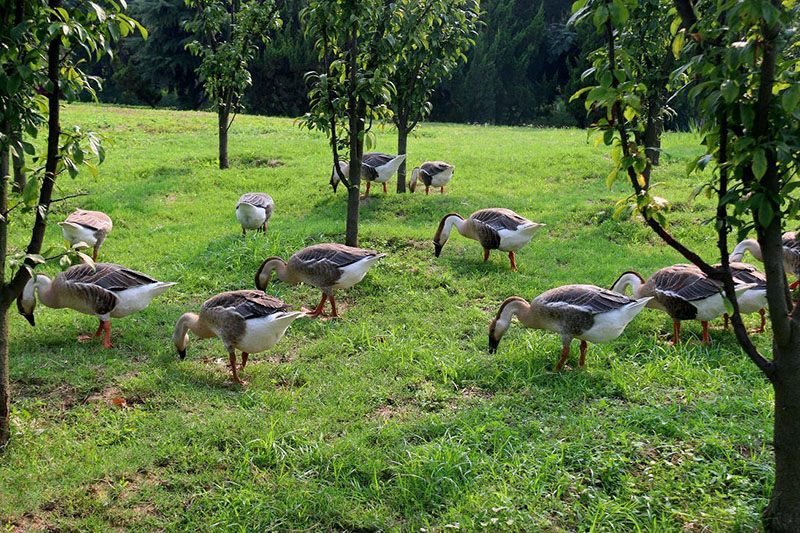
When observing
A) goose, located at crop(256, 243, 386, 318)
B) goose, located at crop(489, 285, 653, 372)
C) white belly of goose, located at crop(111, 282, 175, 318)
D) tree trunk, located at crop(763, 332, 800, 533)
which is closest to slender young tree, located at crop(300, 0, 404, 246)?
goose, located at crop(256, 243, 386, 318)

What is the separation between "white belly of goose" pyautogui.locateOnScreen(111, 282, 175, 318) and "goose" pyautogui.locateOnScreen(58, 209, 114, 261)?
261 cm

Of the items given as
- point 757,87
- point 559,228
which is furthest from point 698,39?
point 559,228

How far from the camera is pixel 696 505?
160 inches

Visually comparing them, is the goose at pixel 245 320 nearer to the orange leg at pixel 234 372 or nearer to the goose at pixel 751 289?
the orange leg at pixel 234 372

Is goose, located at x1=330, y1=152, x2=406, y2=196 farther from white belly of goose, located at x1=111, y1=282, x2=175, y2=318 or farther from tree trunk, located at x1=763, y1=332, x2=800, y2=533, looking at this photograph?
tree trunk, located at x1=763, y1=332, x2=800, y2=533

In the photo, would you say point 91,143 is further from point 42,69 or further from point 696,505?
point 696,505

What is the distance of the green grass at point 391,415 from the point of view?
164 inches

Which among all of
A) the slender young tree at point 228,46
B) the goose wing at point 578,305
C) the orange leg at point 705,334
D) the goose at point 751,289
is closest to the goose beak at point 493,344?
the goose wing at point 578,305

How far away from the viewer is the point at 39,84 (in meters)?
4.33

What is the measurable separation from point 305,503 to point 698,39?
3.69 meters

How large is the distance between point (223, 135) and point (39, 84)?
38.0 ft

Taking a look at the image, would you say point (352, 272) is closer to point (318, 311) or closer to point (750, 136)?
point (318, 311)

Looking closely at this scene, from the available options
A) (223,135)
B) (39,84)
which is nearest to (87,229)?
(39,84)

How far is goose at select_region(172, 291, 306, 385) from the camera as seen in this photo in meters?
5.93
